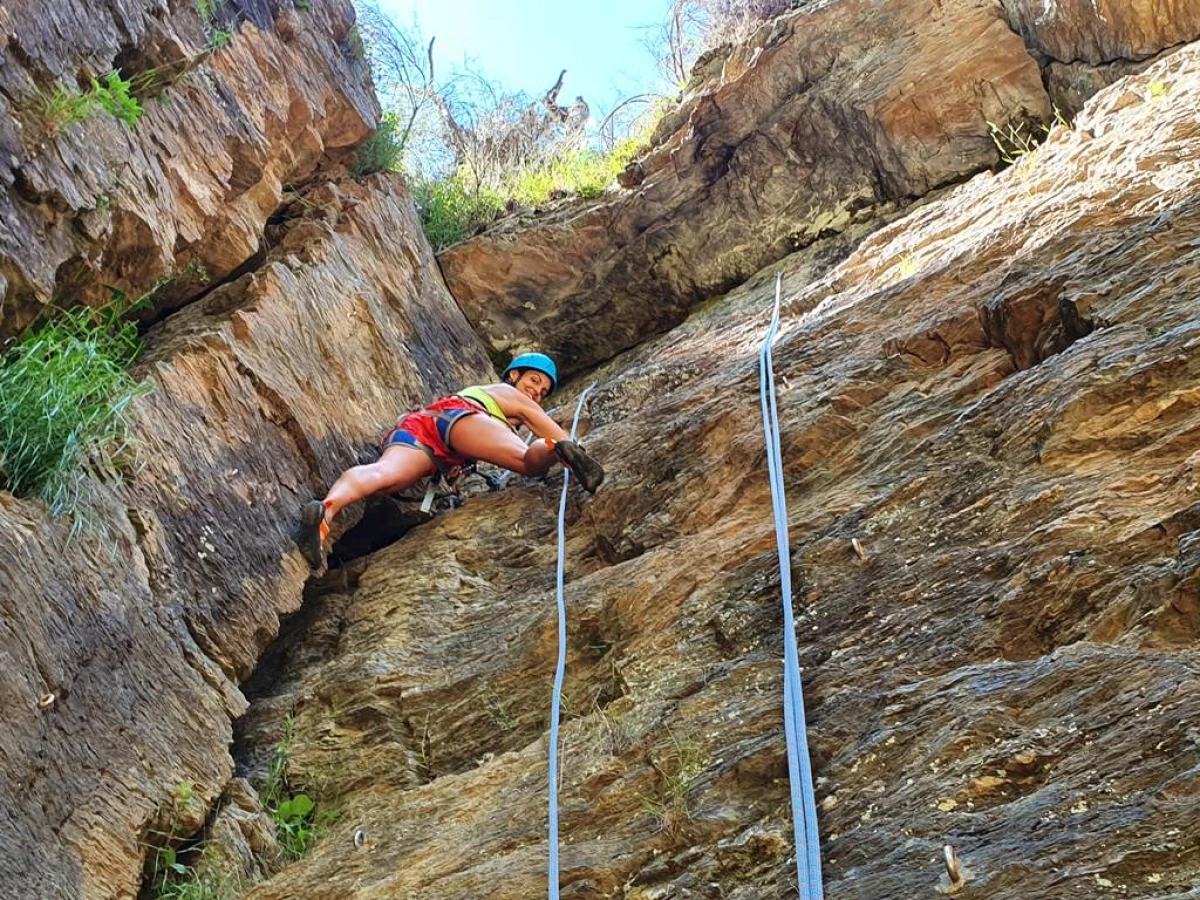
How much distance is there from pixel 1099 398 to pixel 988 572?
76 centimetres

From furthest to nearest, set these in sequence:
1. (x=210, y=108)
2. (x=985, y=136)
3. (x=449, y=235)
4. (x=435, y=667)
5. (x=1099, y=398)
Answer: (x=449, y=235)
(x=985, y=136)
(x=210, y=108)
(x=435, y=667)
(x=1099, y=398)

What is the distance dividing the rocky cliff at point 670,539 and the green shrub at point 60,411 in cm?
14

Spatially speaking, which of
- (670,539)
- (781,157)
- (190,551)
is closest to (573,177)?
(781,157)

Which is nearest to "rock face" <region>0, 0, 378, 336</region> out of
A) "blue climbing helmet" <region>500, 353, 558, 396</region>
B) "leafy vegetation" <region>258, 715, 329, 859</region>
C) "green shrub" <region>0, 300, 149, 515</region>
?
"green shrub" <region>0, 300, 149, 515</region>

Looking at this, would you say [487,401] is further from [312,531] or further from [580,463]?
[312,531]

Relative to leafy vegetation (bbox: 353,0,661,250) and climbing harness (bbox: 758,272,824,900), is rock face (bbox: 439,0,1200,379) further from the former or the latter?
climbing harness (bbox: 758,272,824,900)

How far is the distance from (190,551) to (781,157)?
5.02 m

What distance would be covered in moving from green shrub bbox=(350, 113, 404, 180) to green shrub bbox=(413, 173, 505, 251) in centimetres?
46

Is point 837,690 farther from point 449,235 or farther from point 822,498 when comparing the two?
point 449,235

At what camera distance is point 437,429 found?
20.1 feet

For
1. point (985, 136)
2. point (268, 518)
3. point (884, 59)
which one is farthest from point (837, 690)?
point (884, 59)

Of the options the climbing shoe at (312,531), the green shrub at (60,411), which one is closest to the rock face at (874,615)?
the climbing shoe at (312,531)

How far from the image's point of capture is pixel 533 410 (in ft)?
21.0

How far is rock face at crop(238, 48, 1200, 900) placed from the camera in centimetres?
262
